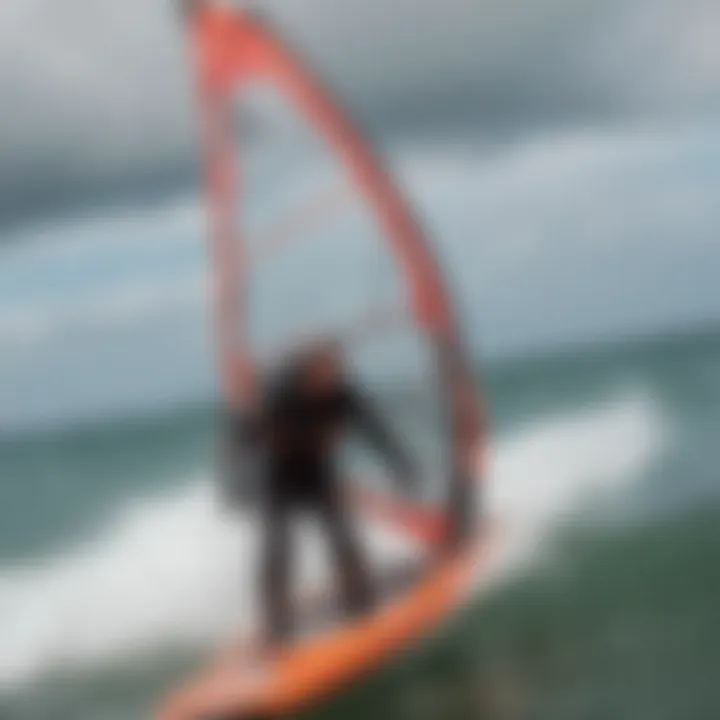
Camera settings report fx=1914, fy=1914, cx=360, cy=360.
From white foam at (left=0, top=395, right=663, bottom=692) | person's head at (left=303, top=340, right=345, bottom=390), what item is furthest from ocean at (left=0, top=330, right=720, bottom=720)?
person's head at (left=303, top=340, right=345, bottom=390)

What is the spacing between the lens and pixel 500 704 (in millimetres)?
1834

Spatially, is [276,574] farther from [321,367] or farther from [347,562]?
[321,367]

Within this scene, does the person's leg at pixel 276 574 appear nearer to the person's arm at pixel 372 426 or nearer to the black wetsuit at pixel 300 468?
the black wetsuit at pixel 300 468

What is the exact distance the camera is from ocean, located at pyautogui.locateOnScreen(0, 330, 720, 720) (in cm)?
184

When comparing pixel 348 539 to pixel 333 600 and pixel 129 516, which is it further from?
pixel 129 516

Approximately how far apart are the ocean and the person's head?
0.35 feet

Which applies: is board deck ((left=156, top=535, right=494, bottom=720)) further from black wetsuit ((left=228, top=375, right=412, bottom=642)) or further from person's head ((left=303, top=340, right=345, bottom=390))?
person's head ((left=303, top=340, right=345, bottom=390))

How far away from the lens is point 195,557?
1.91 metres

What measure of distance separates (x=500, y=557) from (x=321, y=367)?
259 millimetres

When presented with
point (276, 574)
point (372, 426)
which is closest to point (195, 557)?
point (276, 574)

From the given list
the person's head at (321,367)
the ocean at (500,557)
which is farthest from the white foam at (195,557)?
the person's head at (321,367)

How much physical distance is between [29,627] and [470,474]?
468mm

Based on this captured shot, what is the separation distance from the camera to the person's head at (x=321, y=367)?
6.15 feet

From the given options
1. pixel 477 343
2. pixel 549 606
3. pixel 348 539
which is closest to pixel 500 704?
pixel 549 606
